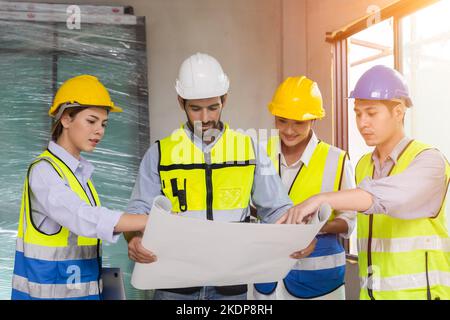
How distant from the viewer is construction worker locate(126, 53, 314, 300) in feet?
5.05

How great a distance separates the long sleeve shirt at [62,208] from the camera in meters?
1.32

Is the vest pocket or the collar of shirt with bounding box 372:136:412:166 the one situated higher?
the collar of shirt with bounding box 372:136:412:166

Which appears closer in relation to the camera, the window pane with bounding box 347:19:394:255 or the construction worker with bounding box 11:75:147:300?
the construction worker with bounding box 11:75:147:300

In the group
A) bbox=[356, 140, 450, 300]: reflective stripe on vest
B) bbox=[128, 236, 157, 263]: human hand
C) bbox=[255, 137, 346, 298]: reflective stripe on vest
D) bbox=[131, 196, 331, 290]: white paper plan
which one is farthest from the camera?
bbox=[255, 137, 346, 298]: reflective stripe on vest

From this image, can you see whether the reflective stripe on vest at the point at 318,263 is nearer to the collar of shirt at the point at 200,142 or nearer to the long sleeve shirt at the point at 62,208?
the collar of shirt at the point at 200,142

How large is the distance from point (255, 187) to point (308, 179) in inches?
14.5

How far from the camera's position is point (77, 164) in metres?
1.54

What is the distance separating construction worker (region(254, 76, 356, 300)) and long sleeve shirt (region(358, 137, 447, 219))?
0.51 meters

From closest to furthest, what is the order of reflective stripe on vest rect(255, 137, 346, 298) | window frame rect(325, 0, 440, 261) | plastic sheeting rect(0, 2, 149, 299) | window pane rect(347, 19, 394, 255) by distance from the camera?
reflective stripe on vest rect(255, 137, 346, 298) → window pane rect(347, 19, 394, 255) → window frame rect(325, 0, 440, 261) → plastic sheeting rect(0, 2, 149, 299)

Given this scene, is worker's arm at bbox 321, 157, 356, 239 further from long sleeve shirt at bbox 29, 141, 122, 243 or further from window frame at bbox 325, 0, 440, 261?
window frame at bbox 325, 0, 440, 261

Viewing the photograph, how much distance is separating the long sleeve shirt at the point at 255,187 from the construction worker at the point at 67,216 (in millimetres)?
149

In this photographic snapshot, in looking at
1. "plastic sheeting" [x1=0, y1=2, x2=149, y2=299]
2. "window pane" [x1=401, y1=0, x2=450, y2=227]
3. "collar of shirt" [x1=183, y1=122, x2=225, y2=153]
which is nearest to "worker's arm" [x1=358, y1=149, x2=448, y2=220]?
"collar of shirt" [x1=183, y1=122, x2=225, y2=153]

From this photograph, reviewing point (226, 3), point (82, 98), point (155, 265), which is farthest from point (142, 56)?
point (155, 265)

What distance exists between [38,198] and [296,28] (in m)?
2.26
